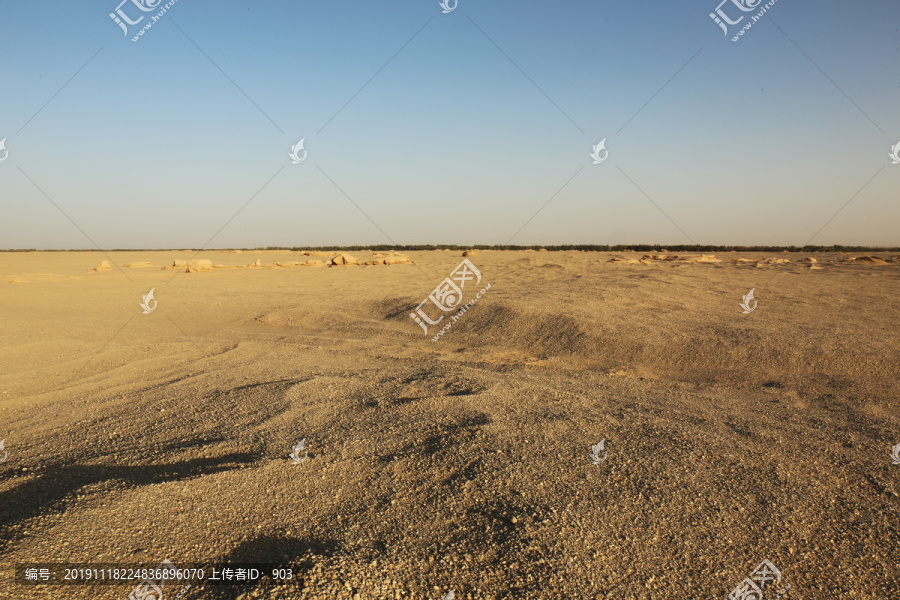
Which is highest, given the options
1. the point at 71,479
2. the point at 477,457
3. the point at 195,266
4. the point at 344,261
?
the point at 477,457

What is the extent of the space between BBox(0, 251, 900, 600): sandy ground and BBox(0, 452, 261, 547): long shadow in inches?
0.6

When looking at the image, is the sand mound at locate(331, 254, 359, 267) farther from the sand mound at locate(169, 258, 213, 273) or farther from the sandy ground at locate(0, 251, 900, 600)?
the sandy ground at locate(0, 251, 900, 600)

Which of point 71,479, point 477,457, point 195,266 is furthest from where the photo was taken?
point 195,266

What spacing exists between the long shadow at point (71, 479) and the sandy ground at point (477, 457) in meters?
0.01

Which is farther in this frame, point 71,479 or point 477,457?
point 477,457

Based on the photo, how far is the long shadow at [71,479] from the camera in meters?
2.45

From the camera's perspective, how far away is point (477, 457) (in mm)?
3031

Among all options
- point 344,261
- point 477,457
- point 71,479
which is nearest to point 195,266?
point 344,261

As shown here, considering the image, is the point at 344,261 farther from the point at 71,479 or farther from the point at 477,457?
the point at 477,457

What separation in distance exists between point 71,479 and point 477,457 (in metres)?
2.33

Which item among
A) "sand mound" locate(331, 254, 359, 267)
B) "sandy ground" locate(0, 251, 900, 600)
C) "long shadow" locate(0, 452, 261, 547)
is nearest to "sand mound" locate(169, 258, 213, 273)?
"sand mound" locate(331, 254, 359, 267)

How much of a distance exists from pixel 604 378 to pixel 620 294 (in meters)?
4.06

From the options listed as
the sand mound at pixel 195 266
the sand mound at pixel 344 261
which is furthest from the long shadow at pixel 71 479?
the sand mound at pixel 195 266

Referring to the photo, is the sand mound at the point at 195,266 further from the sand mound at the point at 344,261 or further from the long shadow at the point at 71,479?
the long shadow at the point at 71,479
